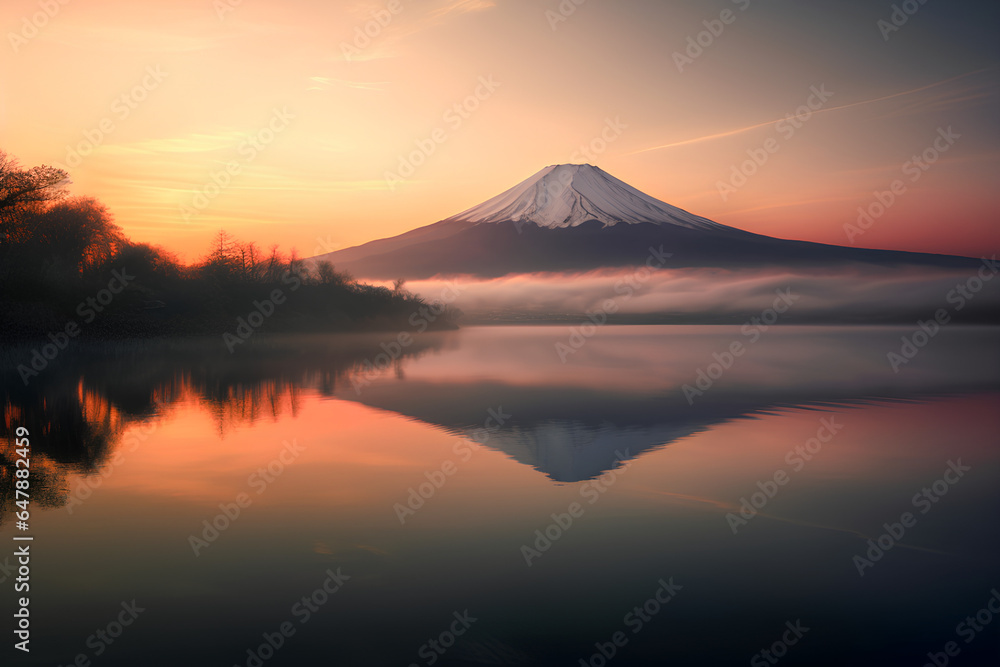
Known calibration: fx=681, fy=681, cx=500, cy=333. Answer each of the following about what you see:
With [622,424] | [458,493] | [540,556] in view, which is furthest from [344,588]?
[622,424]

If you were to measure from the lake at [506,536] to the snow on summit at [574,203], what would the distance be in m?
143

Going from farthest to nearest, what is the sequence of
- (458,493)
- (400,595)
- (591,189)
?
(591,189) < (458,493) < (400,595)

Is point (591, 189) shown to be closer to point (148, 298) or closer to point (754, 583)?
point (148, 298)

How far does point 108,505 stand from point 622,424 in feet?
36.5

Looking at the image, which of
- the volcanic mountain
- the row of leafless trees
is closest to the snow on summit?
the volcanic mountain

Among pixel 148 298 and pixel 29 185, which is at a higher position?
pixel 29 185

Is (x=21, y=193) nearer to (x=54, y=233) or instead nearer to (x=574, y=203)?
(x=54, y=233)

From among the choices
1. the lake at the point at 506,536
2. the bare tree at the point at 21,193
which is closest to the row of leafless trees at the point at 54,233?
the bare tree at the point at 21,193

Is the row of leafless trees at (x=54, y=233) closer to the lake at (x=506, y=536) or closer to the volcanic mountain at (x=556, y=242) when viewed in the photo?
the lake at (x=506, y=536)

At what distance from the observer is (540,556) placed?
7.53m

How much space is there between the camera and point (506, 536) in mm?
8141

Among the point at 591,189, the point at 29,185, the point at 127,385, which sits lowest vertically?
the point at 127,385

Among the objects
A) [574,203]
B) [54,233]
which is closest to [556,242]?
[574,203]

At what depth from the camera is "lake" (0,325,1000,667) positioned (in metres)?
5.67
